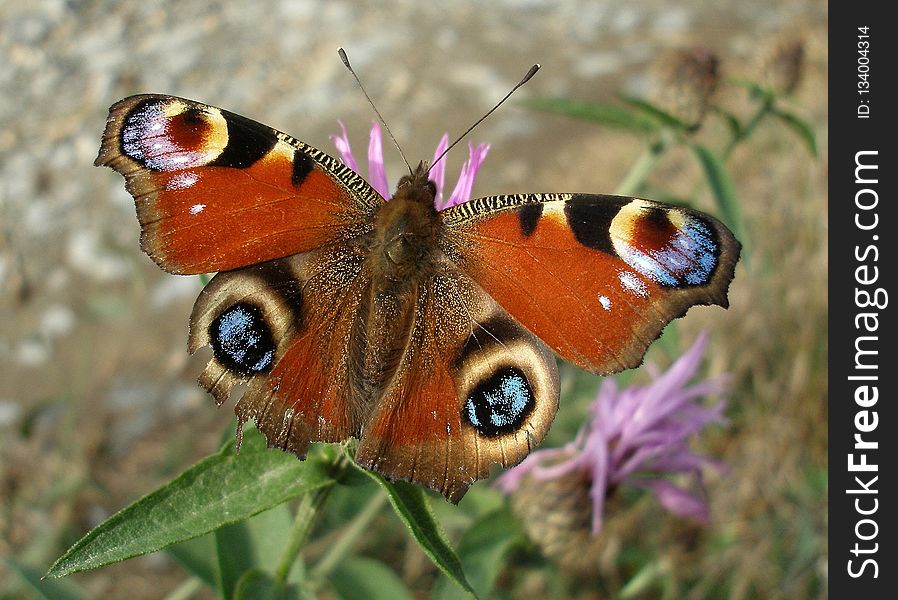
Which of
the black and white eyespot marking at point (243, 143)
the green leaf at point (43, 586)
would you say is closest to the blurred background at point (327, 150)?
the green leaf at point (43, 586)

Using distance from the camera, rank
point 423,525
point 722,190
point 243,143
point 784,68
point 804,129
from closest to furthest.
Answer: point 423,525 → point 243,143 → point 722,190 → point 804,129 → point 784,68

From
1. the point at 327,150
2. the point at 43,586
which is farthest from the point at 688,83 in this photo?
the point at 327,150

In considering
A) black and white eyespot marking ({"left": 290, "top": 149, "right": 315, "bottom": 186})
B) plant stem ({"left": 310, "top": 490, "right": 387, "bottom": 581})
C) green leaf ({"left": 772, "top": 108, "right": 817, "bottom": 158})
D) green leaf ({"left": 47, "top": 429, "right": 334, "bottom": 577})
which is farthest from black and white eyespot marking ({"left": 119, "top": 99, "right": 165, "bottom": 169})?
green leaf ({"left": 772, "top": 108, "right": 817, "bottom": 158})

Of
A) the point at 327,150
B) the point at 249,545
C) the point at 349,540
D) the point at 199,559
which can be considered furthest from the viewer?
the point at 327,150

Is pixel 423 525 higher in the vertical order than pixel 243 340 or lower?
lower

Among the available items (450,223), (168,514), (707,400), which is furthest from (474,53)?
(168,514)

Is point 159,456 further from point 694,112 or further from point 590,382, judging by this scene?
point 694,112

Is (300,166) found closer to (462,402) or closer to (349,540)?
(462,402)
